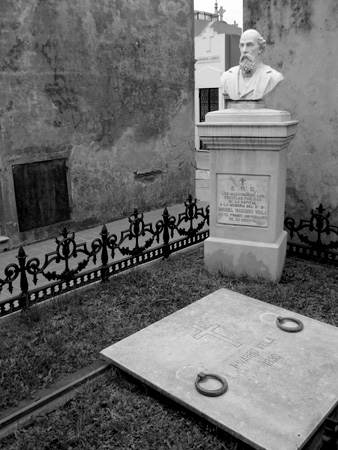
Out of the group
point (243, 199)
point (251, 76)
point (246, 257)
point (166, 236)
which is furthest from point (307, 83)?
point (166, 236)

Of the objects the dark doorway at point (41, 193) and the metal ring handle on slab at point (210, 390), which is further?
the dark doorway at point (41, 193)

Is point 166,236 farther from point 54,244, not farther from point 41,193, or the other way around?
point 41,193

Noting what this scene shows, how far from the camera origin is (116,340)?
502cm

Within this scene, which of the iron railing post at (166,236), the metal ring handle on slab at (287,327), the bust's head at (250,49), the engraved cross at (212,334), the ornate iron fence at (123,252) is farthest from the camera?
the iron railing post at (166,236)

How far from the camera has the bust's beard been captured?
20.2ft

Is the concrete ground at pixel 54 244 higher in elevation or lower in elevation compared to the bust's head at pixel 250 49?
lower

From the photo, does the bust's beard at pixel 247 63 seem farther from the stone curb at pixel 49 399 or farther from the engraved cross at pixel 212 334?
the stone curb at pixel 49 399

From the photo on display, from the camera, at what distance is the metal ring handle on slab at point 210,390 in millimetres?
3811

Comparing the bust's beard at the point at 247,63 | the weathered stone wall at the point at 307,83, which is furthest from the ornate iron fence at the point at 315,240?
the bust's beard at the point at 247,63

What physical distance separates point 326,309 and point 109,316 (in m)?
2.70

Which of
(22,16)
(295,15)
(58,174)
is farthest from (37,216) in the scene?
(295,15)

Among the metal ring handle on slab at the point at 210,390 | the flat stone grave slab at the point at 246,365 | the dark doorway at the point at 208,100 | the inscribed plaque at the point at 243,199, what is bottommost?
the flat stone grave slab at the point at 246,365

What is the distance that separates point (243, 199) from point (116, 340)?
272 cm

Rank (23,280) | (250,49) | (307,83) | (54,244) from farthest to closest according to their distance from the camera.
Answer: (54,244) → (307,83) → (250,49) → (23,280)
